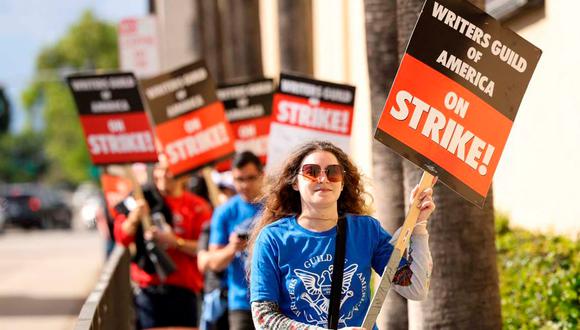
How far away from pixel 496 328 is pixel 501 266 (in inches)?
70.6

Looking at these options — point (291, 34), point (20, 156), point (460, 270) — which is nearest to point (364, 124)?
point (291, 34)

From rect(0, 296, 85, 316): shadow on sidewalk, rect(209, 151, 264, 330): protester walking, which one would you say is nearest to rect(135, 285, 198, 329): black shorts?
rect(209, 151, 264, 330): protester walking

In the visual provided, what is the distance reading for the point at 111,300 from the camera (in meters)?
7.45

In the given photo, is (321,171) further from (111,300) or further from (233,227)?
(111,300)

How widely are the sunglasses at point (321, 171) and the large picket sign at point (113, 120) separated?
5.58 m

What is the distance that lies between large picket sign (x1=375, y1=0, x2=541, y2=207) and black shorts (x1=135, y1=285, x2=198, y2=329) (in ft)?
13.9

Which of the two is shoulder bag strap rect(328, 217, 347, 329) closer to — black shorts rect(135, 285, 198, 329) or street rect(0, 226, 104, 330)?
black shorts rect(135, 285, 198, 329)

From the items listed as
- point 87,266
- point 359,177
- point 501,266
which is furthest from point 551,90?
point 87,266

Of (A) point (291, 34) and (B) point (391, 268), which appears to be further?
(A) point (291, 34)

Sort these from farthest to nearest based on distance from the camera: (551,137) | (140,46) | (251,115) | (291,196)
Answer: (140,46) < (251,115) < (551,137) < (291,196)

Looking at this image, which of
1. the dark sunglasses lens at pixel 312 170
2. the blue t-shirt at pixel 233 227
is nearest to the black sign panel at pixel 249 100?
the blue t-shirt at pixel 233 227

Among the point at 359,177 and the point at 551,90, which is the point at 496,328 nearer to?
the point at 359,177

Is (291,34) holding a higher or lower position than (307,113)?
higher

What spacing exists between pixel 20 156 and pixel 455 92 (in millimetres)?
140862
